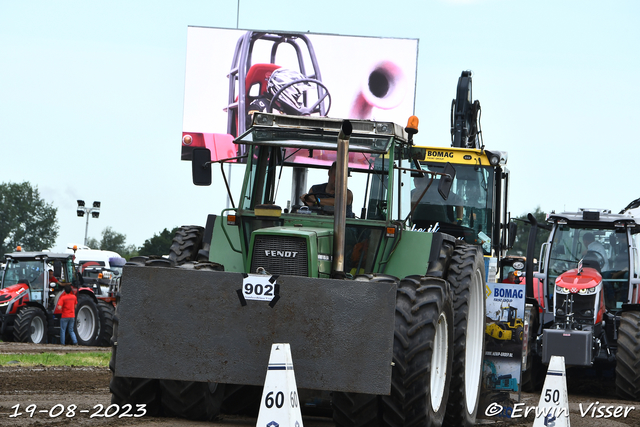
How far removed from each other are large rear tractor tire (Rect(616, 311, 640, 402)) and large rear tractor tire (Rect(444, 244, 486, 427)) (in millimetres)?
4419

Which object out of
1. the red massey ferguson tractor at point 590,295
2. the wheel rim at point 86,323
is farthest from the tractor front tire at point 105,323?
the red massey ferguson tractor at point 590,295

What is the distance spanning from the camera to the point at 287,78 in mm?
25281

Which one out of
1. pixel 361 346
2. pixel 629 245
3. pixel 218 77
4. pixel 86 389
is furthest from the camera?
pixel 218 77

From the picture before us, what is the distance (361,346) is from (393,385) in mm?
471

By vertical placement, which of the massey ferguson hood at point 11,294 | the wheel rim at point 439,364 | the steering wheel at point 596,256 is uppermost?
the steering wheel at point 596,256

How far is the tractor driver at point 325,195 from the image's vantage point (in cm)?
846

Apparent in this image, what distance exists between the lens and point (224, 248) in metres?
8.38

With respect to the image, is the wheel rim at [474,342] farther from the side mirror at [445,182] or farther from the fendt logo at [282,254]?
the fendt logo at [282,254]

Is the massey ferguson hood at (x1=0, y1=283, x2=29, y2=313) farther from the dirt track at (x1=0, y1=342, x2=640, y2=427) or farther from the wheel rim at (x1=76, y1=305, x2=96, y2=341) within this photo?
the dirt track at (x1=0, y1=342, x2=640, y2=427)

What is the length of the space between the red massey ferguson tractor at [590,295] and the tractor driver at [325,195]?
6.33 metres

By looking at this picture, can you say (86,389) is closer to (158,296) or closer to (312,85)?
(158,296)

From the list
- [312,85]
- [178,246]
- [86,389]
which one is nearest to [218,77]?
[312,85]

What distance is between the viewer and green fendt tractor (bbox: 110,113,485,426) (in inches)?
266

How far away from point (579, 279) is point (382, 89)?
1214 cm
